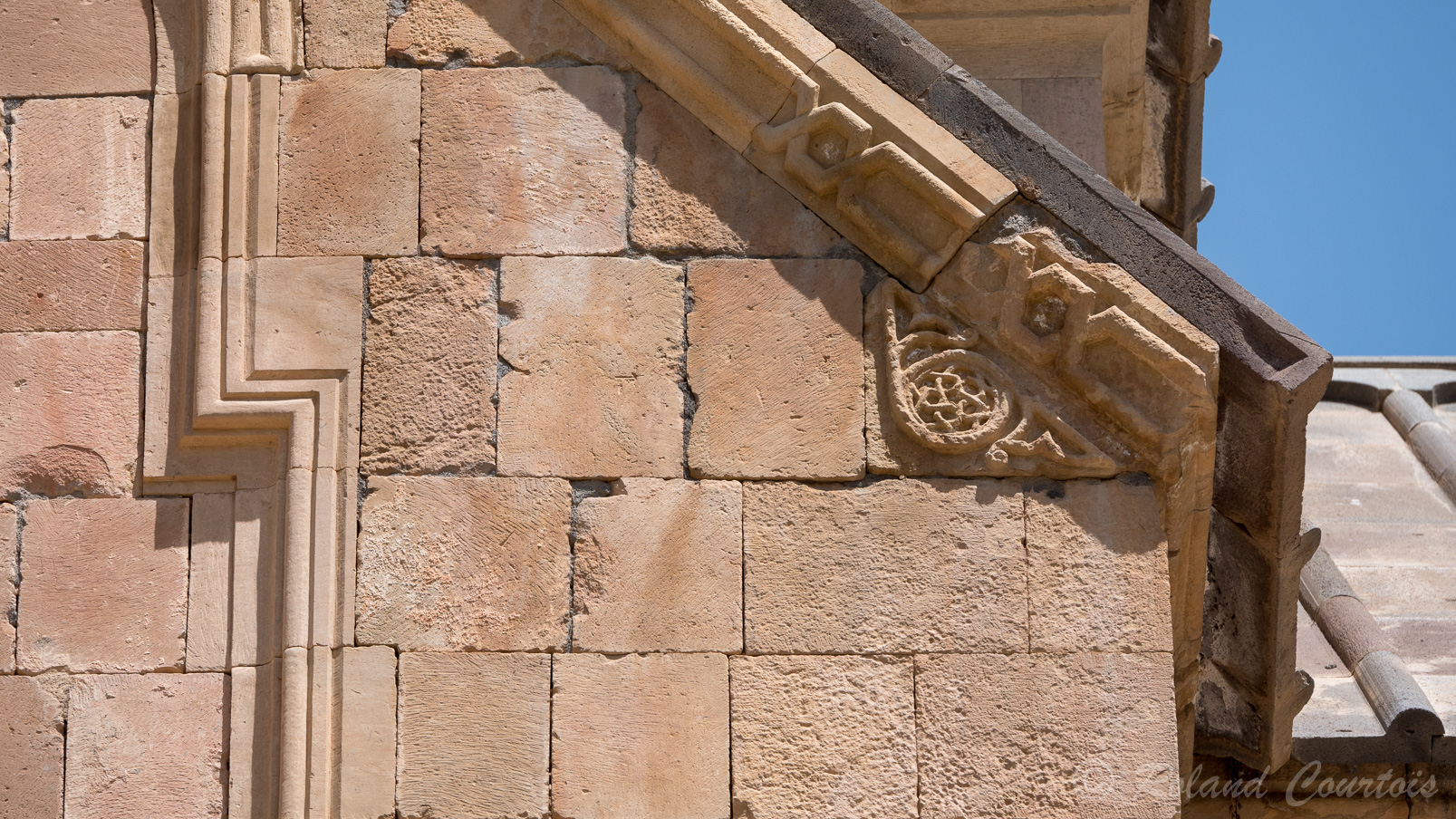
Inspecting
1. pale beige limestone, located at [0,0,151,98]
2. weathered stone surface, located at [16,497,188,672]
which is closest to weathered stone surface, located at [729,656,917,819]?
weathered stone surface, located at [16,497,188,672]

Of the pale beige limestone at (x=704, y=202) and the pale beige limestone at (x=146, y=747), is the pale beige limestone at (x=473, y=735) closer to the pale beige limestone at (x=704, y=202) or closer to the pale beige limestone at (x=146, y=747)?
the pale beige limestone at (x=146, y=747)

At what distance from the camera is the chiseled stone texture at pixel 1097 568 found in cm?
405

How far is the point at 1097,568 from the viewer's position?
13.5 ft

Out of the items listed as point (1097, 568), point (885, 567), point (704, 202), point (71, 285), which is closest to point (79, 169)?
point (71, 285)

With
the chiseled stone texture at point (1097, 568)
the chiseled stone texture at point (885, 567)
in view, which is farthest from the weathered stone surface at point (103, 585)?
the chiseled stone texture at point (1097, 568)

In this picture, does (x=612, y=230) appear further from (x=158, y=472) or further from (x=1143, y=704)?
(x=1143, y=704)

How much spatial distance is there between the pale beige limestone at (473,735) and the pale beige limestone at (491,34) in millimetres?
1828

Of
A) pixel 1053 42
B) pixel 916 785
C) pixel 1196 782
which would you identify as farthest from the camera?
pixel 1053 42

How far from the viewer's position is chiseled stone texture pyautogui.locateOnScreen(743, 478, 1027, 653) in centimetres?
406

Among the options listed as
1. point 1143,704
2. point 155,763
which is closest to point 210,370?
point 155,763

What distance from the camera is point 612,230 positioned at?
4.41m

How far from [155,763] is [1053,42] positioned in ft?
15.5

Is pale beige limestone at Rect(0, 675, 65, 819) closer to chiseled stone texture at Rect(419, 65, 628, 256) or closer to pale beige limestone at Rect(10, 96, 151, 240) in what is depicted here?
pale beige limestone at Rect(10, 96, 151, 240)

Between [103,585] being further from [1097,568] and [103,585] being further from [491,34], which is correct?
[1097,568]
